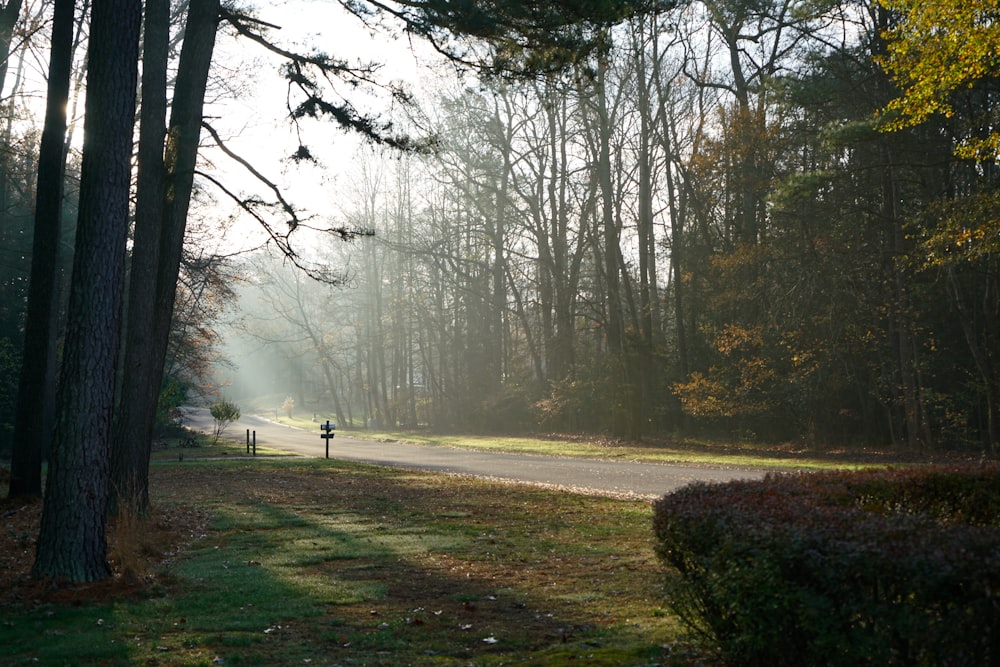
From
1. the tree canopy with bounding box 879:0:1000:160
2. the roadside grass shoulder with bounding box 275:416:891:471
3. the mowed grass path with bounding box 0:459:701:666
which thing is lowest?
the mowed grass path with bounding box 0:459:701:666

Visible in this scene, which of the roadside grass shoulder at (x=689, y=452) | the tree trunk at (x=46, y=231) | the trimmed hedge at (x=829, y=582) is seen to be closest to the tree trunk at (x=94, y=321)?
the trimmed hedge at (x=829, y=582)

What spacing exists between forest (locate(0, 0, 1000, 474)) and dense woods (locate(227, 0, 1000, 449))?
0.09 metres

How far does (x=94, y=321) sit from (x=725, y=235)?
27657 mm

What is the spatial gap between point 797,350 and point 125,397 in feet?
66.2

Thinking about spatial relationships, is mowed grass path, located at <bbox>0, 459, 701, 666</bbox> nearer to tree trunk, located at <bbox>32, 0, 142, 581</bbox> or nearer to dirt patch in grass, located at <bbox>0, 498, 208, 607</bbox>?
dirt patch in grass, located at <bbox>0, 498, 208, 607</bbox>

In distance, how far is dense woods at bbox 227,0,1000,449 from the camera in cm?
2320

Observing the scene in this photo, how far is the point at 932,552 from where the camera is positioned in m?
3.58

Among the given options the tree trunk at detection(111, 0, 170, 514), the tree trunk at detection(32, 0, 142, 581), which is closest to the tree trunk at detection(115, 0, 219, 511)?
the tree trunk at detection(111, 0, 170, 514)

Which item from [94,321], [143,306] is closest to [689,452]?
[143,306]

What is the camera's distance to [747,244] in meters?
28.1

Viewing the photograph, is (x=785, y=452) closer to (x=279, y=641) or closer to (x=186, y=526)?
(x=186, y=526)

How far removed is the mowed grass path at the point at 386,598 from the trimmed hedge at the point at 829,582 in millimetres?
598

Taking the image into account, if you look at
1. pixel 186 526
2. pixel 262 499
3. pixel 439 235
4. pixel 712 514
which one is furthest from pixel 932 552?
pixel 439 235

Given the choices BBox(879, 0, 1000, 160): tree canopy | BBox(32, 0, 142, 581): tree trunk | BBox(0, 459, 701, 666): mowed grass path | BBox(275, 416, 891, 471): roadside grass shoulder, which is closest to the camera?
BBox(0, 459, 701, 666): mowed grass path
